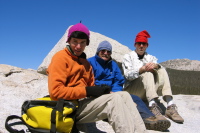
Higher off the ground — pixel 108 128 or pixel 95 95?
pixel 95 95

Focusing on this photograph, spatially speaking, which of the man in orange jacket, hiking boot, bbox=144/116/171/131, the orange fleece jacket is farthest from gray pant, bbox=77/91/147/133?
hiking boot, bbox=144/116/171/131

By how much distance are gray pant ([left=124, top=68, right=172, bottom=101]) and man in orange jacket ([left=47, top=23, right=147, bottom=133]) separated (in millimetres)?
1737

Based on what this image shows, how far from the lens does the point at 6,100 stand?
4273 millimetres

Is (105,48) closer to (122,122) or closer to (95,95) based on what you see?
(95,95)

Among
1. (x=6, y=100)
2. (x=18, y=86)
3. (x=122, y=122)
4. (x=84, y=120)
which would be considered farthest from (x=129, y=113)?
(x=18, y=86)

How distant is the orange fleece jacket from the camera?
8.21ft

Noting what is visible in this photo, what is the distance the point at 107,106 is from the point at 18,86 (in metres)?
3.06

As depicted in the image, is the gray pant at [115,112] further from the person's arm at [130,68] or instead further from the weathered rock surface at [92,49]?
the weathered rock surface at [92,49]

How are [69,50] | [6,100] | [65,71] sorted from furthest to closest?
1. [6,100]
2. [69,50]
3. [65,71]

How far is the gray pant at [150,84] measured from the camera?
14.3 feet

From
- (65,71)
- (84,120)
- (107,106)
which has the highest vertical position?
(65,71)

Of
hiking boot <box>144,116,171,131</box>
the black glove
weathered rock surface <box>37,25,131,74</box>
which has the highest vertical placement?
weathered rock surface <box>37,25,131,74</box>

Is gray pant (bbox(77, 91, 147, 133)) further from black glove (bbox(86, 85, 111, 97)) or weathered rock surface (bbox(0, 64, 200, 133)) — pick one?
weathered rock surface (bbox(0, 64, 200, 133))

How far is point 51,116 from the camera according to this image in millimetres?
2338
